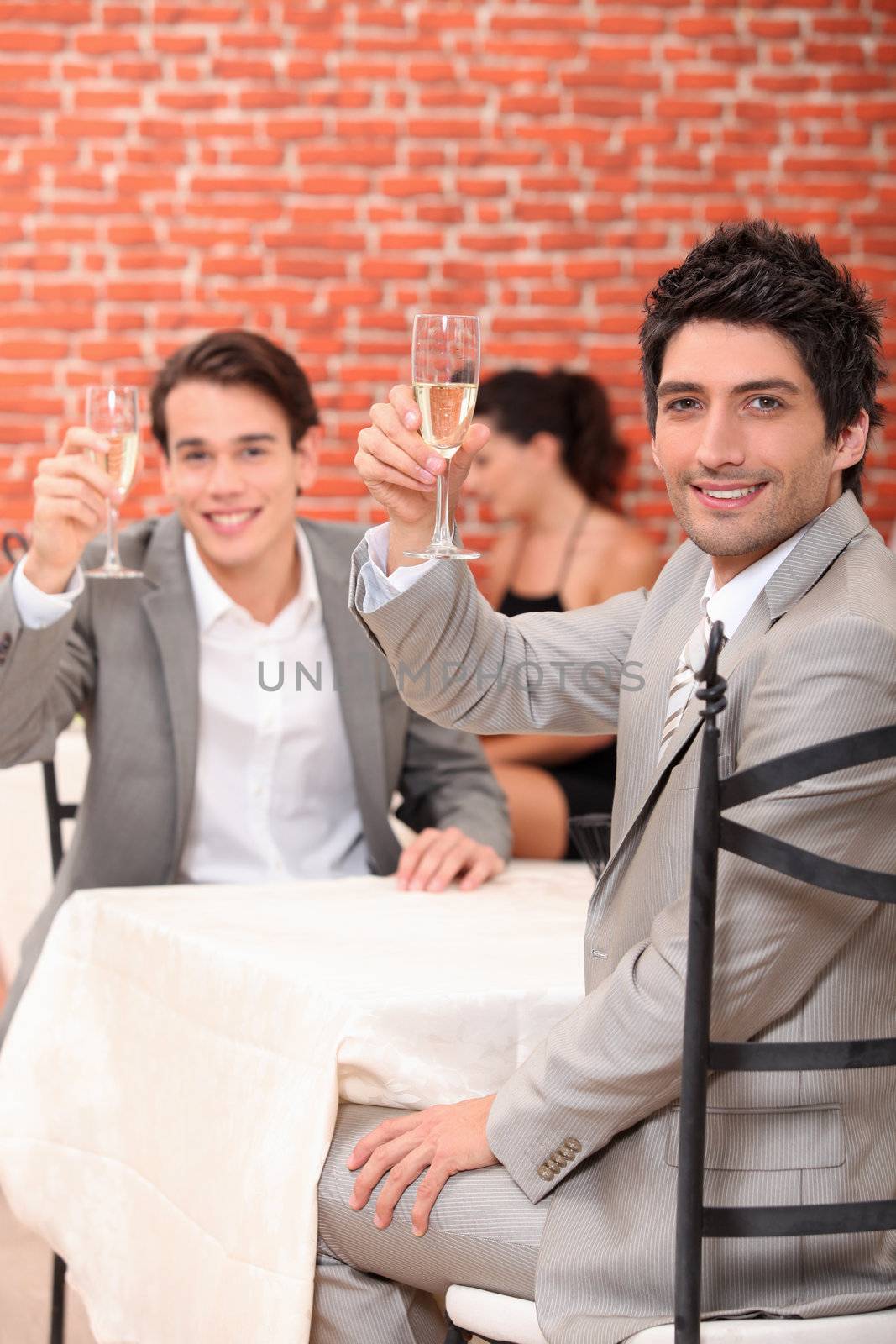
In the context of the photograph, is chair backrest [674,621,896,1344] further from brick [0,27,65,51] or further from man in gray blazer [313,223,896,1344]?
brick [0,27,65,51]

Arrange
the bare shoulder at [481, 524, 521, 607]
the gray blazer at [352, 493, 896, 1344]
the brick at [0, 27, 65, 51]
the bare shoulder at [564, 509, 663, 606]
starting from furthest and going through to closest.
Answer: the brick at [0, 27, 65, 51], the bare shoulder at [481, 524, 521, 607], the bare shoulder at [564, 509, 663, 606], the gray blazer at [352, 493, 896, 1344]

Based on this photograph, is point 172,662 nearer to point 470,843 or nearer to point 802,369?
point 470,843

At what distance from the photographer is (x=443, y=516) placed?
1.39 m

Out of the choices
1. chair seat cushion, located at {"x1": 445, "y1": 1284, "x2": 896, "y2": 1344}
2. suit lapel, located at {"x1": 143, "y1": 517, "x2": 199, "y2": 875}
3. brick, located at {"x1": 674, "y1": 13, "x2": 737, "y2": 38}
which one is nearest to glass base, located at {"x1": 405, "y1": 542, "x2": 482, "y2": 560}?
chair seat cushion, located at {"x1": 445, "y1": 1284, "x2": 896, "y2": 1344}

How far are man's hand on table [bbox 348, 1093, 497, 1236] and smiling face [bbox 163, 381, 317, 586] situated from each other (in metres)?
1.21

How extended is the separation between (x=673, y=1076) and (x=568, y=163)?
13.3 ft

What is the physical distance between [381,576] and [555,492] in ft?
9.34

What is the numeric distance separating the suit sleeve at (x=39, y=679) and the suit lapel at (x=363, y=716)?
38 cm

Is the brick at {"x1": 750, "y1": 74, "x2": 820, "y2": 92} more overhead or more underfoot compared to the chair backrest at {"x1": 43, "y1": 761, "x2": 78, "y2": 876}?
more overhead

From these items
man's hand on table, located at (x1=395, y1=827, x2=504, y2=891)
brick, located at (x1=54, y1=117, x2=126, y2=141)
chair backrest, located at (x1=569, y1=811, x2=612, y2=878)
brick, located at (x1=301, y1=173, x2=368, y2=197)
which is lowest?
man's hand on table, located at (x1=395, y1=827, x2=504, y2=891)

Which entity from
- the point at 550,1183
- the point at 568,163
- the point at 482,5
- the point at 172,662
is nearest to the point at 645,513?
the point at 568,163

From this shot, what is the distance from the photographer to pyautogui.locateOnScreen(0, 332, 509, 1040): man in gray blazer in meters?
2.04

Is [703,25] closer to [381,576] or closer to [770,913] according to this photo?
[381,576]

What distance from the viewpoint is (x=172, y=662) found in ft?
7.26
